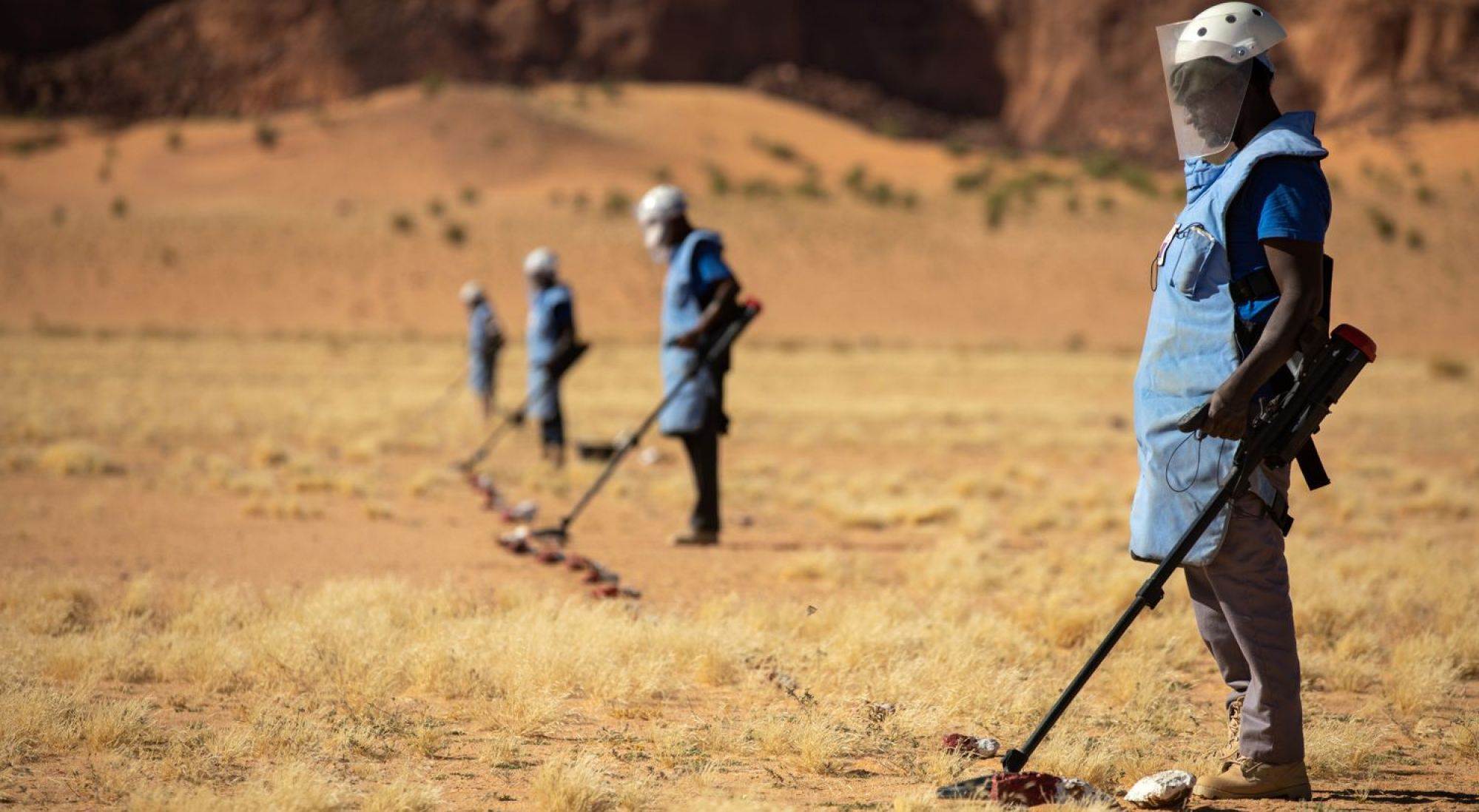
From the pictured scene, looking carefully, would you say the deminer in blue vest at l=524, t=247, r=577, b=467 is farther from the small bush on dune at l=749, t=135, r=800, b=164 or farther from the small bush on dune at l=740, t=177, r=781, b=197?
the small bush on dune at l=749, t=135, r=800, b=164

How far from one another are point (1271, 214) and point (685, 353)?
6.38 m

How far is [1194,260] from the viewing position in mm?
4852

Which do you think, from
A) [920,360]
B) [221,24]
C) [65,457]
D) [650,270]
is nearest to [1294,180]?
[65,457]

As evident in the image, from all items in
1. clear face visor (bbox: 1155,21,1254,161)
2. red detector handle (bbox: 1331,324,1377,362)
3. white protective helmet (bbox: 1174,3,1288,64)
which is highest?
white protective helmet (bbox: 1174,3,1288,64)

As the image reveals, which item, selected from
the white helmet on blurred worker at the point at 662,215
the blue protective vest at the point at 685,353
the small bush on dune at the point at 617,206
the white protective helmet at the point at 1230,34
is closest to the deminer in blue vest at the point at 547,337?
the white helmet on blurred worker at the point at 662,215

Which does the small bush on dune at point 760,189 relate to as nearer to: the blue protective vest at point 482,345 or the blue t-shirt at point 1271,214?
the blue protective vest at point 482,345

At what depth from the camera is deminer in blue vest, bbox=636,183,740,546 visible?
→ 34.5 ft

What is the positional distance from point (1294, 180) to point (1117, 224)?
62.9m

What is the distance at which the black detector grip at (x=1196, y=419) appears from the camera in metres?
4.77

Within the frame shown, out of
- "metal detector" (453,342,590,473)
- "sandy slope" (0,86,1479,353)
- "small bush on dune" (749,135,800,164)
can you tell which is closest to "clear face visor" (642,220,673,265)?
"metal detector" (453,342,590,473)

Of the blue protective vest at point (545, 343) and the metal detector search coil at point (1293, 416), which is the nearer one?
the metal detector search coil at point (1293, 416)

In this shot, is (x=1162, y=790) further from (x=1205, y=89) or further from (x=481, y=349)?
(x=481, y=349)

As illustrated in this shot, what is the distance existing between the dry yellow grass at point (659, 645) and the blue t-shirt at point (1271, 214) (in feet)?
5.97

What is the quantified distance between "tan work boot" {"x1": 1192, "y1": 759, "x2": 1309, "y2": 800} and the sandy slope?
5020 centimetres
